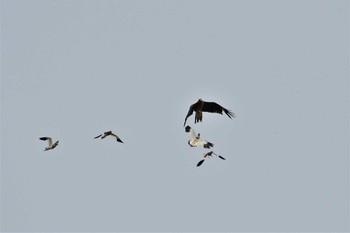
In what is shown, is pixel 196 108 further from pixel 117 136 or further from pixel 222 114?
pixel 117 136

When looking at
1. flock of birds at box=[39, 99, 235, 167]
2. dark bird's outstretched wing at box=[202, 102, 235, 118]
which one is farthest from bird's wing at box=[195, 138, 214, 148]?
dark bird's outstretched wing at box=[202, 102, 235, 118]

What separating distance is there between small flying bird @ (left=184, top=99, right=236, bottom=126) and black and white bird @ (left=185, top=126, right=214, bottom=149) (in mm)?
4192

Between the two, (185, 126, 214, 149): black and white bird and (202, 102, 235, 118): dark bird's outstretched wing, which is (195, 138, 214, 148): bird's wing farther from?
(202, 102, 235, 118): dark bird's outstretched wing

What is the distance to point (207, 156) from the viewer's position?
54.7 m

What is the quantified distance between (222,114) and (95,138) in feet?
33.0

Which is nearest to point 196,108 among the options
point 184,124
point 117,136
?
point 184,124

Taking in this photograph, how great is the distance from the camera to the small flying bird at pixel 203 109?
61.2 meters

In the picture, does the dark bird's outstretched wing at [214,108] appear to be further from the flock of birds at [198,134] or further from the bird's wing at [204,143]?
the bird's wing at [204,143]

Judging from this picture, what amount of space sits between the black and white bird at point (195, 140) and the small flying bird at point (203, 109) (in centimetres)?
419

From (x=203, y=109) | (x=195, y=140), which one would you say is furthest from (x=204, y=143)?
(x=203, y=109)

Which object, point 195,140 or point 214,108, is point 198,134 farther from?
point 214,108

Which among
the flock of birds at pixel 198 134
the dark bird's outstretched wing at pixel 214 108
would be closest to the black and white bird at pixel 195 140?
the flock of birds at pixel 198 134

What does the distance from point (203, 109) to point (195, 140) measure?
323 inches

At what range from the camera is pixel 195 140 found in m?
55.5
